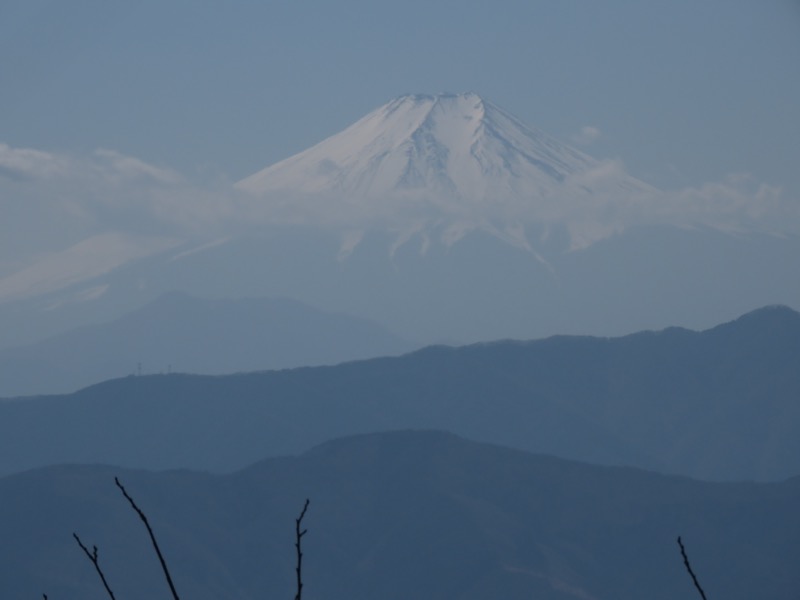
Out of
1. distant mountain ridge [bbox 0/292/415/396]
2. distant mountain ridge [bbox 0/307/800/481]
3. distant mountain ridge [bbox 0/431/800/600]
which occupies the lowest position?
distant mountain ridge [bbox 0/431/800/600]

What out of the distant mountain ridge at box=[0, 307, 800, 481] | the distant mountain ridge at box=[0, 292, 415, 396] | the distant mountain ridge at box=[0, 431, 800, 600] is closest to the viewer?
the distant mountain ridge at box=[0, 431, 800, 600]

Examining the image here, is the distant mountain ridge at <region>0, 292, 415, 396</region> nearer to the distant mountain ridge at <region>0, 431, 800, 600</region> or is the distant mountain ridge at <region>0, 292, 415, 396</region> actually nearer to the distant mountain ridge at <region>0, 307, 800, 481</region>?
the distant mountain ridge at <region>0, 307, 800, 481</region>

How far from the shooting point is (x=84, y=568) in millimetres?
43719

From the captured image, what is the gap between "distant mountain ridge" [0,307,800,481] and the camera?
73188 mm

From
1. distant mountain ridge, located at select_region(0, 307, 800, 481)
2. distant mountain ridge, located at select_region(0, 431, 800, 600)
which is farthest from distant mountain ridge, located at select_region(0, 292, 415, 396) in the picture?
distant mountain ridge, located at select_region(0, 431, 800, 600)

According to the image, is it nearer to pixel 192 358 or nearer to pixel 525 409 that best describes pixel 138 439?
pixel 525 409

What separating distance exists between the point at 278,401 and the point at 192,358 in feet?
244

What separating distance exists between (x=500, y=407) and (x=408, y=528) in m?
29.9

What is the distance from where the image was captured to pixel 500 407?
77.7 meters

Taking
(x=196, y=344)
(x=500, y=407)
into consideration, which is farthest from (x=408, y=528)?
(x=196, y=344)

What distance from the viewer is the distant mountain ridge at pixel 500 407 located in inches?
2881

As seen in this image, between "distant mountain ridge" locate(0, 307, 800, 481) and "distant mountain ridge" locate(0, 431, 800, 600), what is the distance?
55.7ft

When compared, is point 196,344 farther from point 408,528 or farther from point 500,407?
point 408,528

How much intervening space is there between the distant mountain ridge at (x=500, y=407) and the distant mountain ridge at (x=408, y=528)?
16968mm
